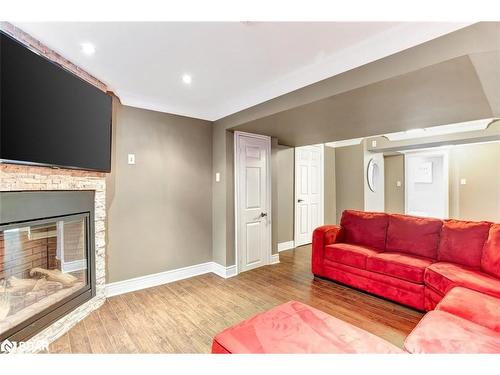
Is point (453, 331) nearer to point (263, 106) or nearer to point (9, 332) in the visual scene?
point (263, 106)

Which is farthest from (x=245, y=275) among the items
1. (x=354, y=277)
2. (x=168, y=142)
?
(x=168, y=142)

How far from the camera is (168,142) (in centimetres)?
309

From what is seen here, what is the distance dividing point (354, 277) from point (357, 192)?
10.2 feet

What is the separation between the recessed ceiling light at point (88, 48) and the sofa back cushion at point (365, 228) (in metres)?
3.42

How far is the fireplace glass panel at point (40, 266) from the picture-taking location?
5.82 feet

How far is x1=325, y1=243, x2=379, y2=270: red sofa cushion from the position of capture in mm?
2819

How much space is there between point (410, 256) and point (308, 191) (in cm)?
266

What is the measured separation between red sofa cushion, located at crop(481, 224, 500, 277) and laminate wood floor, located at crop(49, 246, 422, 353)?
745mm

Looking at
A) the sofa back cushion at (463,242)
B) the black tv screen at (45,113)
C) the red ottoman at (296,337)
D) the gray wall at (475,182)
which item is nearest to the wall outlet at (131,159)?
the black tv screen at (45,113)

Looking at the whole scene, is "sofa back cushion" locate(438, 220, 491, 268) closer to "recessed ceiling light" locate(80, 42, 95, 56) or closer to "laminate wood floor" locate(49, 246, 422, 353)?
"laminate wood floor" locate(49, 246, 422, 353)

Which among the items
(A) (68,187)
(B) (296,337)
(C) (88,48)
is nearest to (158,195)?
(A) (68,187)

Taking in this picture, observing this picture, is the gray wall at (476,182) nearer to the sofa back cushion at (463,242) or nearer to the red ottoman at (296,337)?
the sofa back cushion at (463,242)

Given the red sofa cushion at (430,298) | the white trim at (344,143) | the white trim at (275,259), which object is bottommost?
the white trim at (275,259)
